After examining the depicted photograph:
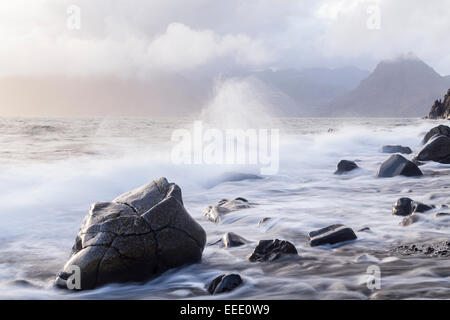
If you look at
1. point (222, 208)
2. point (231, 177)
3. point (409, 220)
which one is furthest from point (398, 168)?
point (222, 208)

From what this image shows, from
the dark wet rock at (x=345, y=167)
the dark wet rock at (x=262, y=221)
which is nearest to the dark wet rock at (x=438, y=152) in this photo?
the dark wet rock at (x=345, y=167)

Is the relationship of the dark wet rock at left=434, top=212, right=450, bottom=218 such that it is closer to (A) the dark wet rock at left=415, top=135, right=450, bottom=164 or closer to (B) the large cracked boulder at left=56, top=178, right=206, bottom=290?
(B) the large cracked boulder at left=56, top=178, right=206, bottom=290

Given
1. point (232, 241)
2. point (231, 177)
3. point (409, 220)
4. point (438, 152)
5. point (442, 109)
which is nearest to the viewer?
point (232, 241)

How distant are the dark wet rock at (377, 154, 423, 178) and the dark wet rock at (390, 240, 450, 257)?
6790mm

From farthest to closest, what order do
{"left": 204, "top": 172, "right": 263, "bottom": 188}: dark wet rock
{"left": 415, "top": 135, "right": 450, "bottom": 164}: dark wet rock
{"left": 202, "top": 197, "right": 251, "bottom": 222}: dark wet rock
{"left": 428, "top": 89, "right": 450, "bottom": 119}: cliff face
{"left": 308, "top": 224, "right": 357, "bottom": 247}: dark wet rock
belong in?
{"left": 428, "top": 89, "right": 450, "bottom": 119}: cliff face → {"left": 415, "top": 135, "right": 450, "bottom": 164}: dark wet rock → {"left": 204, "top": 172, "right": 263, "bottom": 188}: dark wet rock → {"left": 202, "top": 197, "right": 251, "bottom": 222}: dark wet rock → {"left": 308, "top": 224, "right": 357, "bottom": 247}: dark wet rock

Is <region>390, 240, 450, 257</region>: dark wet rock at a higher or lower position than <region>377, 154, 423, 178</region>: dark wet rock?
lower

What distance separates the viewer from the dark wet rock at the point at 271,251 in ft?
18.1

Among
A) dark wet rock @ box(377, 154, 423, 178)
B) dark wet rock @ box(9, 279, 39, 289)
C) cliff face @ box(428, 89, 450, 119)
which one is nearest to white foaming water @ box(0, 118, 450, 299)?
dark wet rock @ box(9, 279, 39, 289)

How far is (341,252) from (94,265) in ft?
10.3

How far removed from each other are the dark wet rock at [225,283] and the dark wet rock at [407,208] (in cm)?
424

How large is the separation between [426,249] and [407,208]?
2.29m

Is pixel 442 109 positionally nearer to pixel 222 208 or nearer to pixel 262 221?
pixel 222 208

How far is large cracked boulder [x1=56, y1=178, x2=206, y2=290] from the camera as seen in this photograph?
16.1 feet

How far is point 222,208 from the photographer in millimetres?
8766
